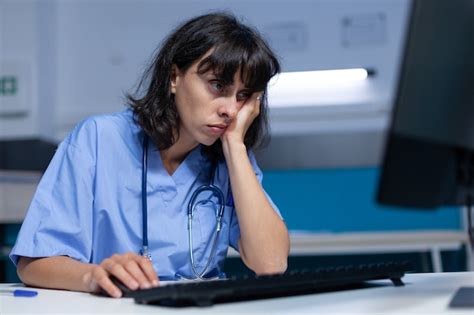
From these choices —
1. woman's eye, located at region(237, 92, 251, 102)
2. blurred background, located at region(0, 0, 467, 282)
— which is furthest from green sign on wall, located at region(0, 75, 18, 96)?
woman's eye, located at region(237, 92, 251, 102)

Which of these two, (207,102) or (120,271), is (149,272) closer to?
(120,271)

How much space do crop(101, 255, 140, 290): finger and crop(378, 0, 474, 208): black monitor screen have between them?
1.22 ft

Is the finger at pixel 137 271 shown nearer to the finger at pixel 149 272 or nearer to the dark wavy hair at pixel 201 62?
the finger at pixel 149 272

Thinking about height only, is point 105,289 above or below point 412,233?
above

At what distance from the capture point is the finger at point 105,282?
964 mm

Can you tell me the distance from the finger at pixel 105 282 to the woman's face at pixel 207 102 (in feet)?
1.64

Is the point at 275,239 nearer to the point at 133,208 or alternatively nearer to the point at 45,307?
the point at 133,208

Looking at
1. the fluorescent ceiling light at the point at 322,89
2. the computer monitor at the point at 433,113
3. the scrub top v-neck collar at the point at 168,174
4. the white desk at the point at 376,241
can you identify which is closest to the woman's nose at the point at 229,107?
the scrub top v-neck collar at the point at 168,174

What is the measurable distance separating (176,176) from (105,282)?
20.4 inches

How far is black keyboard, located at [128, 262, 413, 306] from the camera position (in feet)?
2.66

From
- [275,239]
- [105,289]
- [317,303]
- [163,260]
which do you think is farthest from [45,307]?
[275,239]

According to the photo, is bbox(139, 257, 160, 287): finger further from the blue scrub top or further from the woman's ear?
the woman's ear

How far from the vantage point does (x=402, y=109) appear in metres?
0.77

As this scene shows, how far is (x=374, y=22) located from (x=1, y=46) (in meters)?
2.01
